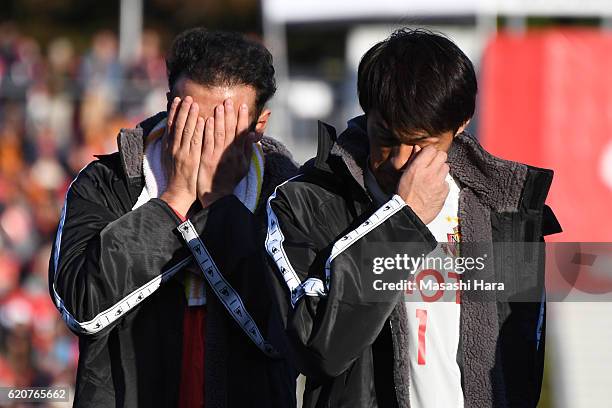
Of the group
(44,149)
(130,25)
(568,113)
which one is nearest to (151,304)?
(568,113)

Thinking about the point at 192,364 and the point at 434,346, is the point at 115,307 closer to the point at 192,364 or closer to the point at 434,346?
the point at 192,364

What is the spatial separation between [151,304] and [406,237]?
2.86 ft

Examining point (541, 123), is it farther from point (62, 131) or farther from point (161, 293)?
point (161, 293)

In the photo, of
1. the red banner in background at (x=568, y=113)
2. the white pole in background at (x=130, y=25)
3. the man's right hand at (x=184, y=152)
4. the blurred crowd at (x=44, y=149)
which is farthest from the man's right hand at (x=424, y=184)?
the white pole in background at (x=130, y=25)

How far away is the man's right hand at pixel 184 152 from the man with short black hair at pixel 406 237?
386mm

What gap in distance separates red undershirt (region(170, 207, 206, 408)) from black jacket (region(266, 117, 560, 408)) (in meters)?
0.44

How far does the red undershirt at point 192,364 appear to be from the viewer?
9.80 ft

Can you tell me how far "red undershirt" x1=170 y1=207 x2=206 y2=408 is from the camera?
2.99 meters

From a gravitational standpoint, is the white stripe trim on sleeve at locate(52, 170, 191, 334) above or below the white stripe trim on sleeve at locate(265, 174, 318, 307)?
below

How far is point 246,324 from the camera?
2.96 meters

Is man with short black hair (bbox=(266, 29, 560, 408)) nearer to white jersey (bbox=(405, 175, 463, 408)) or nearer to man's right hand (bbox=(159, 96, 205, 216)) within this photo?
white jersey (bbox=(405, 175, 463, 408))

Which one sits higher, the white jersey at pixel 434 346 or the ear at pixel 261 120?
the ear at pixel 261 120

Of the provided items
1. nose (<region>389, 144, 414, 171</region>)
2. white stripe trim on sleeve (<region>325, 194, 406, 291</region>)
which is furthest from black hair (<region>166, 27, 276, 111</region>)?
white stripe trim on sleeve (<region>325, 194, 406, 291</region>)

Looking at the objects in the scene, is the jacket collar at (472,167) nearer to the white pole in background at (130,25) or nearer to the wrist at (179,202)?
the wrist at (179,202)
